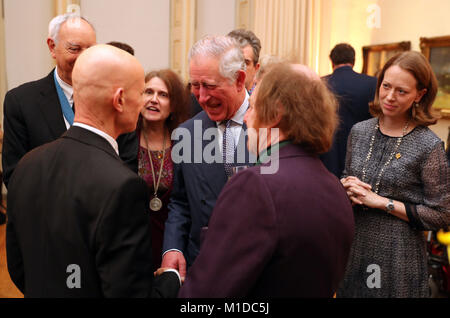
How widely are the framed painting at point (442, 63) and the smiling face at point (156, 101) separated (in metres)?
4.25

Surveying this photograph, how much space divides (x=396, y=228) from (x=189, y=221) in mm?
1111

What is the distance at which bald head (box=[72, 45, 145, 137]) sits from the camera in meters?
1.39

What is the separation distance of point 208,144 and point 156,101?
0.74 meters

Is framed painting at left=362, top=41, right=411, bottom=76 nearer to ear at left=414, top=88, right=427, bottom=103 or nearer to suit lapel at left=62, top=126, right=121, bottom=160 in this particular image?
ear at left=414, top=88, right=427, bottom=103

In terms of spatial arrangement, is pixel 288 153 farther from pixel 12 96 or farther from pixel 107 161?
pixel 12 96

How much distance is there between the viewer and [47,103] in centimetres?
250

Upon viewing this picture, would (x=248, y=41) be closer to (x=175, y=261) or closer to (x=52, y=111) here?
(x=52, y=111)

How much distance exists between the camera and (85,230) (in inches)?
50.6

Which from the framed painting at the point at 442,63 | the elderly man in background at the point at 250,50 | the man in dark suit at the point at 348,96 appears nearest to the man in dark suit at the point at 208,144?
the elderly man in background at the point at 250,50

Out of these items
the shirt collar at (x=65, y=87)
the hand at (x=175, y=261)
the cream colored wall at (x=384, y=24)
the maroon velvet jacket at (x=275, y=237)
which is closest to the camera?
the maroon velvet jacket at (x=275, y=237)

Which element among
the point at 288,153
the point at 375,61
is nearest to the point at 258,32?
the point at 375,61

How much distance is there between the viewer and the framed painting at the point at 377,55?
630cm

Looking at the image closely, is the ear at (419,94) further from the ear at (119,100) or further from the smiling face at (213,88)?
the ear at (119,100)

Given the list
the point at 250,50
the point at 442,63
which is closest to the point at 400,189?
the point at 250,50
